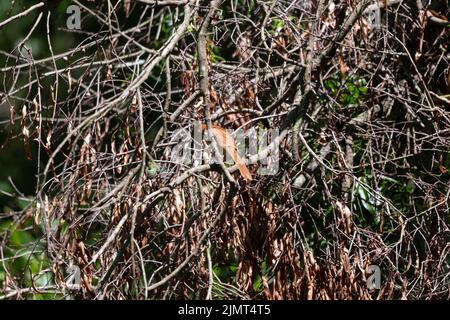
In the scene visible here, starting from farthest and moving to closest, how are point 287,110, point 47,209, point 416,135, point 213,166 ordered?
point 416,135 < point 287,110 < point 47,209 < point 213,166

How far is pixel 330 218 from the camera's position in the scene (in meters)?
4.75

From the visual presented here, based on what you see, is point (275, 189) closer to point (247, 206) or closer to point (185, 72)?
point (247, 206)

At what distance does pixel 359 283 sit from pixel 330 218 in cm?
60

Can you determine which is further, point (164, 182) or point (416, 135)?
point (416, 135)

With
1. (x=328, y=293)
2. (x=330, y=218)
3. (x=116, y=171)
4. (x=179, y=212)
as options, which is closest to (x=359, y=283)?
(x=328, y=293)

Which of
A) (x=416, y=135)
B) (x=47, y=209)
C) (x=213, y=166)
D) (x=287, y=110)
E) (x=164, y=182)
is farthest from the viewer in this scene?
(x=416, y=135)

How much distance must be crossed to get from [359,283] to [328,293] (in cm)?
16

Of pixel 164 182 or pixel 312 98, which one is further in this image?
pixel 312 98

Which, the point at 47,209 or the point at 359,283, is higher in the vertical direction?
Result: the point at 47,209

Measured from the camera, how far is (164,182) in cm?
428

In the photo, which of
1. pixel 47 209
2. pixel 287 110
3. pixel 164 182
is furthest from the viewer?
pixel 287 110

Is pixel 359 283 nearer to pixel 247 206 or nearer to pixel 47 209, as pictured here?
pixel 247 206

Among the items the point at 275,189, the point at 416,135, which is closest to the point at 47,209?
the point at 275,189

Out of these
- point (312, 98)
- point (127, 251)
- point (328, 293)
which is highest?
point (312, 98)
